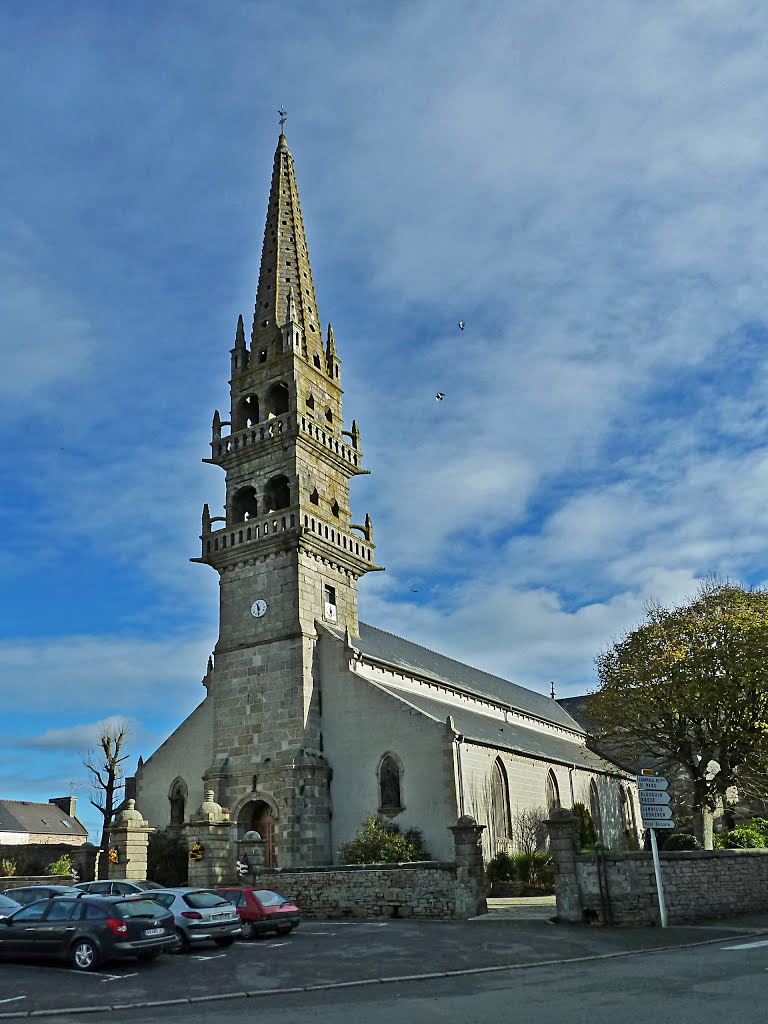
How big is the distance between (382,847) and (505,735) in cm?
1243

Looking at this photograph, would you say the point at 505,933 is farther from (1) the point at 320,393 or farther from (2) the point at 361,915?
(1) the point at 320,393

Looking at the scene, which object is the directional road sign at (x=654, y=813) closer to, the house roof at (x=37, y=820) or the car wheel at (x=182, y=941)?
the car wheel at (x=182, y=941)

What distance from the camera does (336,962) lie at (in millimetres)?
15844

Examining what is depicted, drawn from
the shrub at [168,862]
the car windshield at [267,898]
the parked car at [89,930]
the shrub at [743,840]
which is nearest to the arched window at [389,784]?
the shrub at [168,862]

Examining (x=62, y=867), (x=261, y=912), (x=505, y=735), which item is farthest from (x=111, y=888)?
(x=505, y=735)

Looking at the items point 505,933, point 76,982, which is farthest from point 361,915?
point 76,982

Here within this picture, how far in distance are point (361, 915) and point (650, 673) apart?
1340 centimetres

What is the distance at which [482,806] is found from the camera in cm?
3198

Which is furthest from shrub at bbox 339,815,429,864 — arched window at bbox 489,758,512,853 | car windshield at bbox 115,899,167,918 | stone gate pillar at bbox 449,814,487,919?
car windshield at bbox 115,899,167,918

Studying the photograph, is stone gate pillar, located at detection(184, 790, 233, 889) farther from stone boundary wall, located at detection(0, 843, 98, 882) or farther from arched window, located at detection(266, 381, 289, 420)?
arched window, located at detection(266, 381, 289, 420)

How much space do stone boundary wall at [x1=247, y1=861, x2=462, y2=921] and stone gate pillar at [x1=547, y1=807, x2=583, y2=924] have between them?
2.94 metres

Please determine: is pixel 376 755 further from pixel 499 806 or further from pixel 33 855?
pixel 33 855

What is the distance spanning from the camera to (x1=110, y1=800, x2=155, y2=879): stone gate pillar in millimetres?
27312

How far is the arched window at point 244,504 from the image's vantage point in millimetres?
38375
